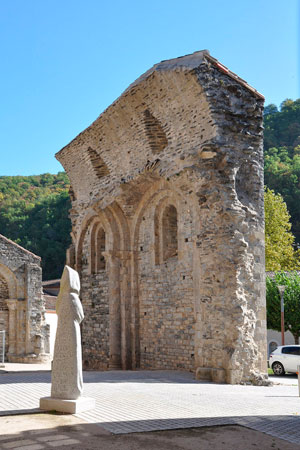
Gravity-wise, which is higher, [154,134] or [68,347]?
[154,134]

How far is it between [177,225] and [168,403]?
22.5 ft

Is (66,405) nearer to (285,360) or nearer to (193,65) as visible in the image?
(193,65)

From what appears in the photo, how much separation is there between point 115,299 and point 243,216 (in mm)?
5949

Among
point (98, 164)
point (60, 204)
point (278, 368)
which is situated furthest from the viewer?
point (60, 204)

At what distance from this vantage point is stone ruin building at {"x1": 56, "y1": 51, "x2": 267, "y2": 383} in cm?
1149

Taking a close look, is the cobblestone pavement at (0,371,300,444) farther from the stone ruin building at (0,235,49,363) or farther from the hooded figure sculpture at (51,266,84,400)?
the stone ruin building at (0,235,49,363)

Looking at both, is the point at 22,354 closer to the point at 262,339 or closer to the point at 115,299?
the point at 115,299

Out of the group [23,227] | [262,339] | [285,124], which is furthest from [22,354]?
[285,124]

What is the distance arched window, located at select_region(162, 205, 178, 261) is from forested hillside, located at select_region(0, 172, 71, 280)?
107 ft

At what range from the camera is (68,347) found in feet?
22.9

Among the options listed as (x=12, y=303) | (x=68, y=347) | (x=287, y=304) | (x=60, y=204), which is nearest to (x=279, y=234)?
(x=287, y=304)

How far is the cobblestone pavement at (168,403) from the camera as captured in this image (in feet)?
20.7

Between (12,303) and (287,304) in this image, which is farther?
(287,304)

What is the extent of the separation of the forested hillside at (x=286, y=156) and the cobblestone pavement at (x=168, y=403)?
32.4 metres
